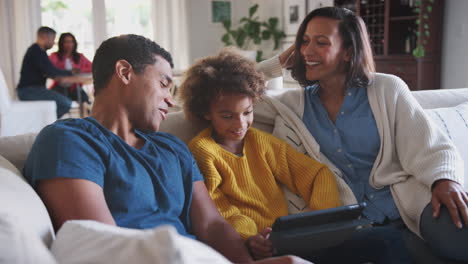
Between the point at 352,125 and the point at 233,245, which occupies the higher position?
the point at 352,125

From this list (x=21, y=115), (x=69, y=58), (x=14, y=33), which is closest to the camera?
(x=21, y=115)

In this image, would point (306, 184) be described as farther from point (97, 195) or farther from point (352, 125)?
point (97, 195)

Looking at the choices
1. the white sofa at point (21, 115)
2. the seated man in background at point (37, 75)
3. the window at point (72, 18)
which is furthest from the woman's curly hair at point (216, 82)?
the window at point (72, 18)

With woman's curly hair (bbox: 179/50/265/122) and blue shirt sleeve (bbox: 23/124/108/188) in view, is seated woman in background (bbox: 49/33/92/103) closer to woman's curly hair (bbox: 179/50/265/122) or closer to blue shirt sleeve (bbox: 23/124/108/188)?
woman's curly hair (bbox: 179/50/265/122)

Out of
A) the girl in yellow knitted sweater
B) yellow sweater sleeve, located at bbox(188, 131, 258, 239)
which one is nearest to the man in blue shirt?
the girl in yellow knitted sweater

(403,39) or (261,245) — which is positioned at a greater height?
(403,39)

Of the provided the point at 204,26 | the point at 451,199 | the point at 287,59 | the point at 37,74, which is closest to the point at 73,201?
the point at 451,199

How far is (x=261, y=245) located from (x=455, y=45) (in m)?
4.10

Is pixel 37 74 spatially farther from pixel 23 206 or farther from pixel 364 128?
pixel 23 206

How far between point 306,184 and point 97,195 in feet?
2.49

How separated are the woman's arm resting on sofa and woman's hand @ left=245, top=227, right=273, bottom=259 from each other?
0.39 meters

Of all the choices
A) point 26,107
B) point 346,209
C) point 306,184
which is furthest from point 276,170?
point 26,107

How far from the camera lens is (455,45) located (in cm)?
452

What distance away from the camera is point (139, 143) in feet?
4.01
